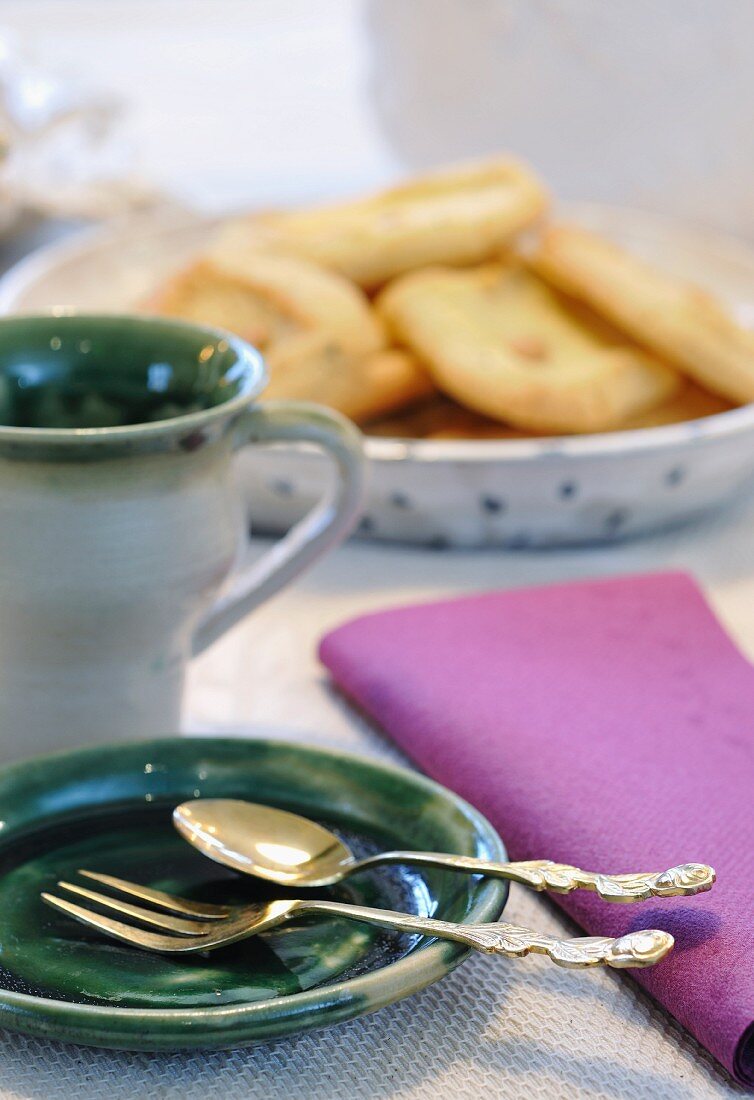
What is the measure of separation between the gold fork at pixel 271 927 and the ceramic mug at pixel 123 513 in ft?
0.30

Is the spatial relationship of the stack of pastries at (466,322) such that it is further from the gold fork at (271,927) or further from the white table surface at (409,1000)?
the gold fork at (271,927)

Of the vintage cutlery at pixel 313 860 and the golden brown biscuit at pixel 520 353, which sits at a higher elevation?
the golden brown biscuit at pixel 520 353

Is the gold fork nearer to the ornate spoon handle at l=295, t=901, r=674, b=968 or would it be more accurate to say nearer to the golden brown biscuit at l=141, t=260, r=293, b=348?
the ornate spoon handle at l=295, t=901, r=674, b=968

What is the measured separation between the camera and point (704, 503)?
763mm

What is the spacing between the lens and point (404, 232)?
821 mm

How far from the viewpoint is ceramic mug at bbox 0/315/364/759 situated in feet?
1.41

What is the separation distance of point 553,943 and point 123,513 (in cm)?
20

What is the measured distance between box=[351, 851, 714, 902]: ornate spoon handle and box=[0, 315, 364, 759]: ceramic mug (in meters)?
0.14

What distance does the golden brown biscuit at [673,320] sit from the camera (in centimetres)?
76

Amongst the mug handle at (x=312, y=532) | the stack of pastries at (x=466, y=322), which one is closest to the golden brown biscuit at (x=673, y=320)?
the stack of pastries at (x=466, y=322)

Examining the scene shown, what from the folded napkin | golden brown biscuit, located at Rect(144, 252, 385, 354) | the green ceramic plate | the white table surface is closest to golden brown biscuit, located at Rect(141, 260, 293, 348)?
golden brown biscuit, located at Rect(144, 252, 385, 354)

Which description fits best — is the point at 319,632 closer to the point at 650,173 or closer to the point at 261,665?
the point at 261,665

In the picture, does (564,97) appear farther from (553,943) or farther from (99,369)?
(553,943)

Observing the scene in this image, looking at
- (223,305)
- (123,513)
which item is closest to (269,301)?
(223,305)
